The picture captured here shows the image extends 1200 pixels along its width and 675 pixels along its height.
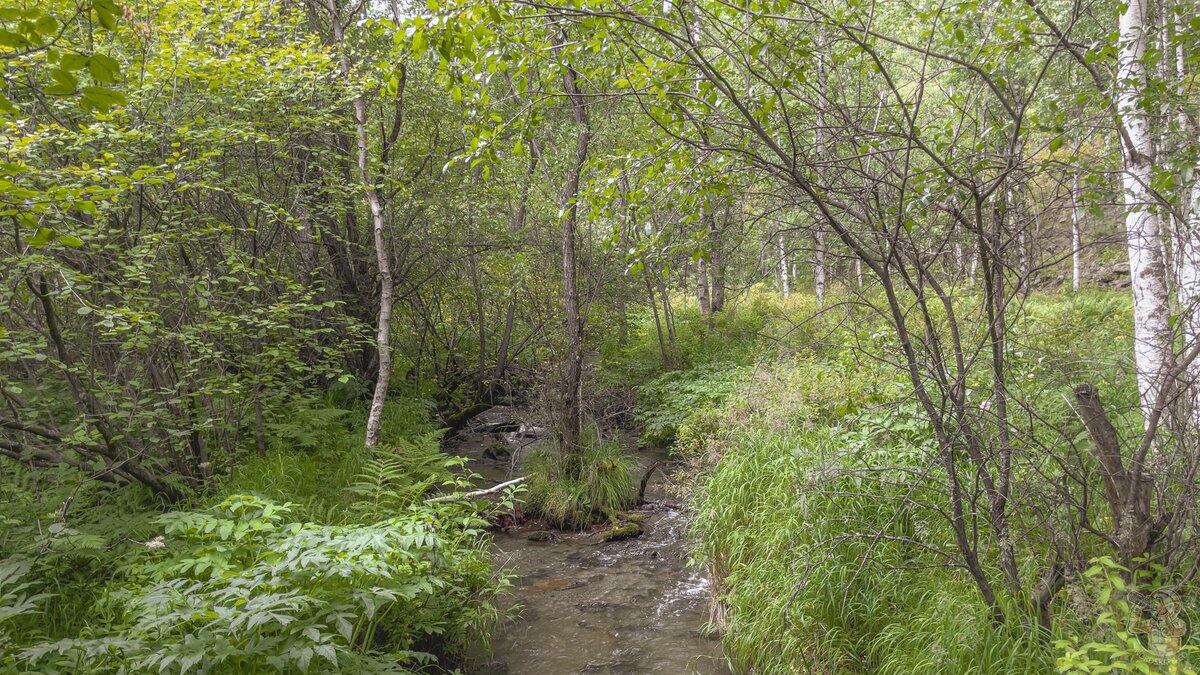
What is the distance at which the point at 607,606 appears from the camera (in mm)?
6785

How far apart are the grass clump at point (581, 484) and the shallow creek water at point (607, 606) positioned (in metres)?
0.31

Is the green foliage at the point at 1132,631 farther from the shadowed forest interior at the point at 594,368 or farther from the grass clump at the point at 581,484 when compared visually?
the grass clump at the point at 581,484

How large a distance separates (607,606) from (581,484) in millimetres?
2570

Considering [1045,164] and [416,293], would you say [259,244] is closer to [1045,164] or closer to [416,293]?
[416,293]

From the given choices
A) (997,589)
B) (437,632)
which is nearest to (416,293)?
(437,632)

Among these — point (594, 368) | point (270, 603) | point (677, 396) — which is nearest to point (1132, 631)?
point (270, 603)

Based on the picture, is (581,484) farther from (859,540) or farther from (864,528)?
(859,540)

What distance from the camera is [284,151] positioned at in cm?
849

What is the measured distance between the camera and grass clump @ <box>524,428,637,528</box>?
29.6ft

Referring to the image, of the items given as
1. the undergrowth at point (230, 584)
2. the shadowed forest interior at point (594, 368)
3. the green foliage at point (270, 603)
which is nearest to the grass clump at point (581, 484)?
the shadowed forest interior at point (594, 368)

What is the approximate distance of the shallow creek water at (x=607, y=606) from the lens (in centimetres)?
573

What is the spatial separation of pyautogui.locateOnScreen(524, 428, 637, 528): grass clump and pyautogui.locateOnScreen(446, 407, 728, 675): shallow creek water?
0.31 meters

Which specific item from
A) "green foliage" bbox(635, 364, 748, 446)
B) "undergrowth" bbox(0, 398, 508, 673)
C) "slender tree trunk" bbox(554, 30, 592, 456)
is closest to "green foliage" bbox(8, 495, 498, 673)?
"undergrowth" bbox(0, 398, 508, 673)

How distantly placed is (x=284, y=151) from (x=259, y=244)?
1.20m
